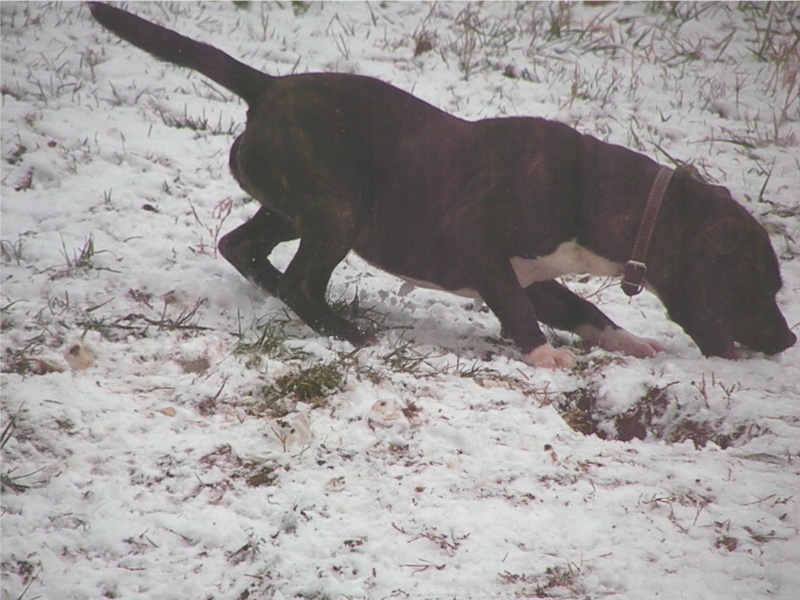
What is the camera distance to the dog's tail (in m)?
3.87

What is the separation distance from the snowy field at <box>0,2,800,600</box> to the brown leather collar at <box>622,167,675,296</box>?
329 millimetres

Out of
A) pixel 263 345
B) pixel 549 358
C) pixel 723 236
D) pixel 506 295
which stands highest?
pixel 723 236

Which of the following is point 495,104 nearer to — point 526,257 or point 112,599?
point 526,257

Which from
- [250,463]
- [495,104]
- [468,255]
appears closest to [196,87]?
[495,104]

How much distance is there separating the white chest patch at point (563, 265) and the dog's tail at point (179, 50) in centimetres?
127

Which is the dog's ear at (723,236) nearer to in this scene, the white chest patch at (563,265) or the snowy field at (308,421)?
the white chest patch at (563,265)

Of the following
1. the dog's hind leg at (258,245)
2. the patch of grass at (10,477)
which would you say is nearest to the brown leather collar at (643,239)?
the dog's hind leg at (258,245)

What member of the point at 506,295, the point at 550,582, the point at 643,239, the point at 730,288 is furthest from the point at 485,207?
the point at 550,582

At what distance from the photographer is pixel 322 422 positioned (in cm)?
291

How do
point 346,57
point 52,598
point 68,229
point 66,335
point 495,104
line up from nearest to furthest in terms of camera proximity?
point 52,598
point 66,335
point 68,229
point 495,104
point 346,57

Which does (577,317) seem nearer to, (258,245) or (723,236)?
(723,236)

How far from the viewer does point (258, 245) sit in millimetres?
4324

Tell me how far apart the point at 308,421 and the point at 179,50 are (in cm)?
194

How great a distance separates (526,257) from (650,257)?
54cm
